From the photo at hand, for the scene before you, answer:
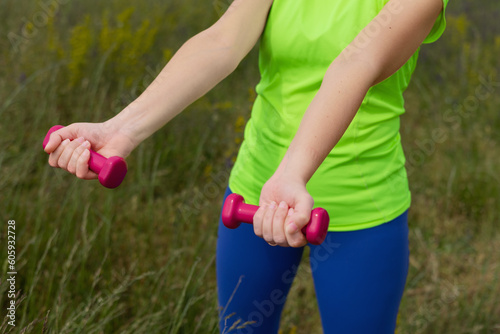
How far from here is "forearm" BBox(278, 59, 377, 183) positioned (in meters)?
1.04

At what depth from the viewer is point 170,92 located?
1.24 meters

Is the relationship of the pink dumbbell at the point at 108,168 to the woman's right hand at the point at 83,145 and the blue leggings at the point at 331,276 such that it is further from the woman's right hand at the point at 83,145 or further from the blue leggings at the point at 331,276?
the blue leggings at the point at 331,276

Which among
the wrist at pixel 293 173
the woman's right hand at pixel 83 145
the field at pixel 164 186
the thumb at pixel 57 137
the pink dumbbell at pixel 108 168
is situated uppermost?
the thumb at pixel 57 137

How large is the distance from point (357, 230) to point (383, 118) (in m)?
0.25

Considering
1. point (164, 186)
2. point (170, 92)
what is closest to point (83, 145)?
point (170, 92)

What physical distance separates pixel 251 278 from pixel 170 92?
0.51 meters

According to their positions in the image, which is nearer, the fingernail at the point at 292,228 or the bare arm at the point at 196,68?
the fingernail at the point at 292,228

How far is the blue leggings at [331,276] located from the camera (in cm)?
140

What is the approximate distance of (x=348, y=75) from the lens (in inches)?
43.0

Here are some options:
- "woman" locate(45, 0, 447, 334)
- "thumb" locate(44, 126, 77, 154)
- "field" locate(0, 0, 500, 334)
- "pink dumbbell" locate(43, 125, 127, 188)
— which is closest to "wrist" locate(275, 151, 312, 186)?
"woman" locate(45, 0, 447, 334)

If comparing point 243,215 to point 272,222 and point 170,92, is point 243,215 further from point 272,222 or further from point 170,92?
point 170,92

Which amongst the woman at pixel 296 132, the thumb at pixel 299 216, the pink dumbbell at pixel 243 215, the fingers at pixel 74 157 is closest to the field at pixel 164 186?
the woman at pixel 296 132

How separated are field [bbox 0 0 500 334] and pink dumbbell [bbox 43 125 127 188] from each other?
66cm

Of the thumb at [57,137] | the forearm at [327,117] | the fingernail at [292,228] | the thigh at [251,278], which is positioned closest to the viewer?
the fingernail at [292,228]
